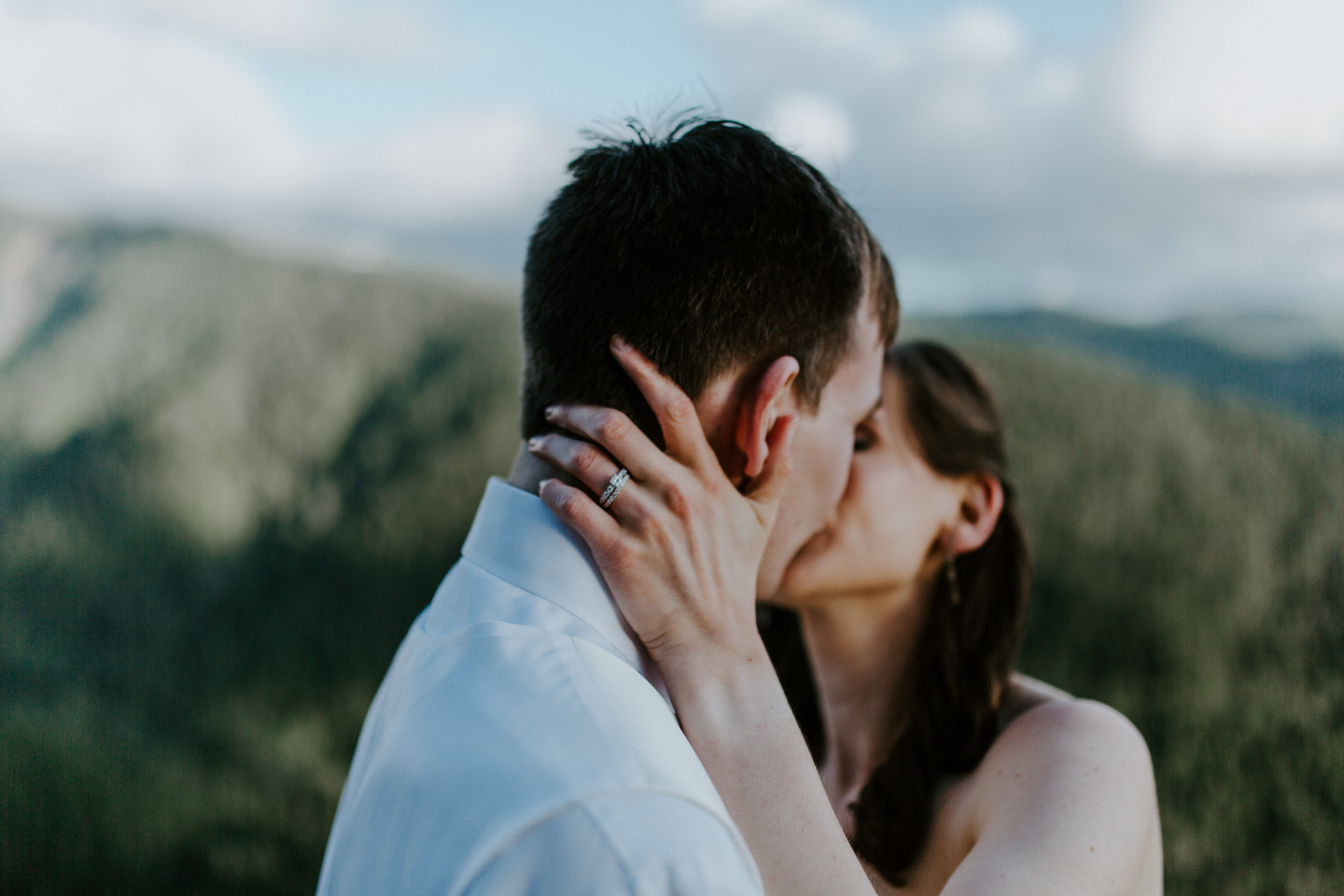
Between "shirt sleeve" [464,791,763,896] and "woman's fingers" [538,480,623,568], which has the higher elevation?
"woman's fingers" [538,480,623,568]

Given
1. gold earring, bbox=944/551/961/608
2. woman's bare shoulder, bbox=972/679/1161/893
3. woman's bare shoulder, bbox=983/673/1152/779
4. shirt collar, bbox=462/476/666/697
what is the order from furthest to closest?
1. gold earring, bbox=944/551/961/608
2. woman's bare shoulder, bbox=983/673/1152/779
3. woman's bare shoulder, bbox=972/679/1161/893
4. shirt collar, bbox=462/476/666/697

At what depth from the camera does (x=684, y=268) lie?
51.4 inches

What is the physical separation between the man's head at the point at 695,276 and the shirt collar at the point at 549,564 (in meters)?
0.20

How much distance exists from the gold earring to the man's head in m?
1.11

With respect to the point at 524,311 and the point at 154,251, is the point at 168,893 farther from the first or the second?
the point at 154,251

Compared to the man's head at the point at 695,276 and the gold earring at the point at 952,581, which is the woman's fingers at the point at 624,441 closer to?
the man's head at the point at 695,276

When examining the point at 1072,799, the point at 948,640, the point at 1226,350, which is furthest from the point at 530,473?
the point at 1226,350

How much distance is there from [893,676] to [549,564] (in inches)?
60.2

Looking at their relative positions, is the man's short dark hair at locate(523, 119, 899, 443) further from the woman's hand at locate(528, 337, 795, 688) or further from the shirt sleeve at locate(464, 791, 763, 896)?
the shirt sleeve at locate(464, 791, 763, 896)

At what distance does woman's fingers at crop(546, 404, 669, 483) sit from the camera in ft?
4.11

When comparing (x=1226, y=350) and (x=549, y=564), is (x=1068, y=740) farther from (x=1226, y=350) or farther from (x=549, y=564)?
(x=1226, y=350)

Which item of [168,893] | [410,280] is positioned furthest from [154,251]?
[168,893]

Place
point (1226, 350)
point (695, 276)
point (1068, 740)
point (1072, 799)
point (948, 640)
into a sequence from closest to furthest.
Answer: point (695, 276) < point (1072, 799) < point (1068, 740) < point (948, 640) < point (1226, 350)

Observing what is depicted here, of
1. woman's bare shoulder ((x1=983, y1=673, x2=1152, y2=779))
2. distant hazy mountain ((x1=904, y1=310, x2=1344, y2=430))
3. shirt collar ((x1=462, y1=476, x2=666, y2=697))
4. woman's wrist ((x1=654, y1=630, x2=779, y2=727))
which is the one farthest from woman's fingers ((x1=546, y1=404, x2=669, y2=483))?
distant hazy mountain ((x1=904, y1=310, x2=1344, y2=430))
